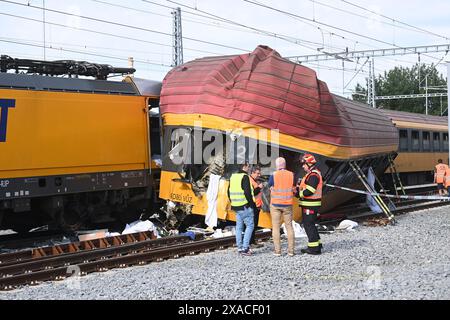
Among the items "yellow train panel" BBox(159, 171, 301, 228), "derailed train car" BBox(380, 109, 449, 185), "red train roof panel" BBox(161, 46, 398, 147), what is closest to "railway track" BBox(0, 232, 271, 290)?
"yellow train panel" BBox(159, 171, 301, 228)

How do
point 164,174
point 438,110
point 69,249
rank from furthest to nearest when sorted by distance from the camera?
point 438,110 → point 164,174 → point 69,249

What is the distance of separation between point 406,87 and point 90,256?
170 feet

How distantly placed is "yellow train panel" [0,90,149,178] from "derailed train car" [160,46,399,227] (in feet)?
2.30

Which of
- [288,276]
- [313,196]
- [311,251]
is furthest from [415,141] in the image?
[288,276]

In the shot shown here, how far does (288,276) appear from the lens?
7305 millimetres

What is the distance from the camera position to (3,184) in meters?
9.96

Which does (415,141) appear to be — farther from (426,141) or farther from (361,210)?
(361,210)

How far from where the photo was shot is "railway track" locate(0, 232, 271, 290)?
7.71 m

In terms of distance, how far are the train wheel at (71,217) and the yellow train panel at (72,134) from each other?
37.4 inches
